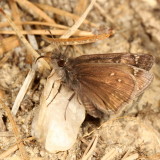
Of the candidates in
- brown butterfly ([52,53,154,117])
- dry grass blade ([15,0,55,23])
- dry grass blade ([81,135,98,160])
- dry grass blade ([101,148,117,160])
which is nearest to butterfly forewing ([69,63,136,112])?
brown butterfly ([52,53,154,117])

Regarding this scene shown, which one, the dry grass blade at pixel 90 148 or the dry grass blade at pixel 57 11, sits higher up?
the dry grass blade at pixel 57 11

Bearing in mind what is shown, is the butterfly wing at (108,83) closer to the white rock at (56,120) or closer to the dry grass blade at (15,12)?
the white rock at (56,120)

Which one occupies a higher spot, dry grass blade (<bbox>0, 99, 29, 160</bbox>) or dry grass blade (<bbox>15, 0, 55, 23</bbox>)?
dry grass blade (<bbox>15, 0, 55, 23</bbox>)

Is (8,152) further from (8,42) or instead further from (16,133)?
(8,42)

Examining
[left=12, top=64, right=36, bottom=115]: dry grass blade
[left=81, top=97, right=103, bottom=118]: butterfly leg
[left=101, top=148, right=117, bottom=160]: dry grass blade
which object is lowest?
[left=101, top=148, right=117, bottom=160]: dry grass blade

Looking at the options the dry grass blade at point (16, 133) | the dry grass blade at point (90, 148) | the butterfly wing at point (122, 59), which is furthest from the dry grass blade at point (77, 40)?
the dry grass blade at point (90, 148)

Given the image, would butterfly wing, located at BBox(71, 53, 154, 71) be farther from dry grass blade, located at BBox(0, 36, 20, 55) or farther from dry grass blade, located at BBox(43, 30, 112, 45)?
dry grass blade, located at BBox(0, 36, 20, 55)

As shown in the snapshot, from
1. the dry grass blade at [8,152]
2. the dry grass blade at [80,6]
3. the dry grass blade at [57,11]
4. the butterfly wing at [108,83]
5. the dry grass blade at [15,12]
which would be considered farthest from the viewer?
the dry grass blade at [80,6]
